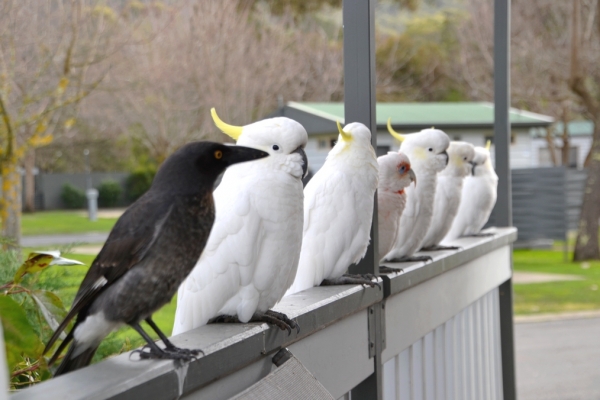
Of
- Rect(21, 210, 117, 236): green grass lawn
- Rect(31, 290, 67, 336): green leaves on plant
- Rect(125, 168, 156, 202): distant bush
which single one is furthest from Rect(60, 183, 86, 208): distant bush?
Rect(31, 290, 67, 336): green leaves on plant

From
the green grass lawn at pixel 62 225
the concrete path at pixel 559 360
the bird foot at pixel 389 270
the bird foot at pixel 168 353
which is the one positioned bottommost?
the concrete path at pixel 559 360

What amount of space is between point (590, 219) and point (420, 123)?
2.34 m

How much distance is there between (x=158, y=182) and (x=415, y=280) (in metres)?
0.95

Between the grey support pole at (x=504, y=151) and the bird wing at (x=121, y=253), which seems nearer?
the bird wing at (x=121, y=253)

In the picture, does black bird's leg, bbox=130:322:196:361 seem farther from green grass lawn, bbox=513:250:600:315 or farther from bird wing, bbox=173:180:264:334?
green grass lawn, bbox=513:250:600:315

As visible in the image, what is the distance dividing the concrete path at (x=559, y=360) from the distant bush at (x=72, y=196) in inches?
411

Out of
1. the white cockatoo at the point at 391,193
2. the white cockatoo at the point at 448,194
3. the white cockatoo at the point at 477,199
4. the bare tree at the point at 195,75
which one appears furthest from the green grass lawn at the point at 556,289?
the white cockatoo at the point at 391,193

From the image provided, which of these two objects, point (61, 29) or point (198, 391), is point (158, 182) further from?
point (61, 29)

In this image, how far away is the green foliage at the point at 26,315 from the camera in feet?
2.39

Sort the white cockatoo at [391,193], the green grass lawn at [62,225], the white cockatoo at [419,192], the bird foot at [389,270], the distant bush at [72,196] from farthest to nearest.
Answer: the distant bush at [72,196]
the green grass lawn at [62,225]
the white cockatoo at [419,192]
the white cockatoo at [391,193]
the bird foot at [389,270]

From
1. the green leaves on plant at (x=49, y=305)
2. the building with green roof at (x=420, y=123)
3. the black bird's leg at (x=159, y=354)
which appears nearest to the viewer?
the black bird's leg at (x=159, y=354)

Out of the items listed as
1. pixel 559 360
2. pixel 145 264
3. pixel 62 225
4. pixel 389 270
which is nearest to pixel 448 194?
pixel 389 270

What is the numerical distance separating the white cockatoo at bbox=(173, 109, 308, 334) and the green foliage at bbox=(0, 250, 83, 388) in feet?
0.74

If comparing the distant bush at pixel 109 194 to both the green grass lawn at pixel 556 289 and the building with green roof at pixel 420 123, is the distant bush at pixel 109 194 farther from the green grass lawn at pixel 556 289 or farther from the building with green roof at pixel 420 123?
the green grass lawn at pixel 556 289
